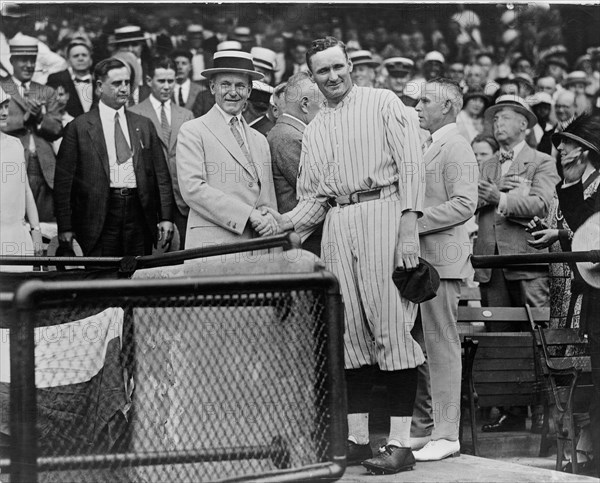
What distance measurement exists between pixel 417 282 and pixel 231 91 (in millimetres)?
1528

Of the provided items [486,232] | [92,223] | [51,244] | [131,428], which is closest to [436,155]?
[486,232]

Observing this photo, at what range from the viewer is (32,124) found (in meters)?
→ 6.21

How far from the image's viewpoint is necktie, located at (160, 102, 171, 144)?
634cm

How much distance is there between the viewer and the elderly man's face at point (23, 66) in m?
6.14

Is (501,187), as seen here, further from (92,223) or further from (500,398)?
(92,223)

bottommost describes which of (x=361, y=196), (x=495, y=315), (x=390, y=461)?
Result: (x=390, y=461)

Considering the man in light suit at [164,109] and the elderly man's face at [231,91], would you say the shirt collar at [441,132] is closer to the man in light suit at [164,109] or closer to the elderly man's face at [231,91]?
the elderly man's face at [231,91]

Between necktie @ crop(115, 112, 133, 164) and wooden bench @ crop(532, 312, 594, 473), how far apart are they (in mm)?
2667

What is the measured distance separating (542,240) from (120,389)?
10.4 ft

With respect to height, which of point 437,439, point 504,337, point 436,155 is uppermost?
point 436,155

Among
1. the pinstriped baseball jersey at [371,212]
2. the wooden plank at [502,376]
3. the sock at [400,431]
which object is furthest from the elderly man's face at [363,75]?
the sock at [400,431]

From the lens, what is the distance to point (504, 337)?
226 inches

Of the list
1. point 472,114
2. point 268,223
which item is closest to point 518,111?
point 472,114

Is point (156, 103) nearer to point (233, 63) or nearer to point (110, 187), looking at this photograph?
point (110, 187)
